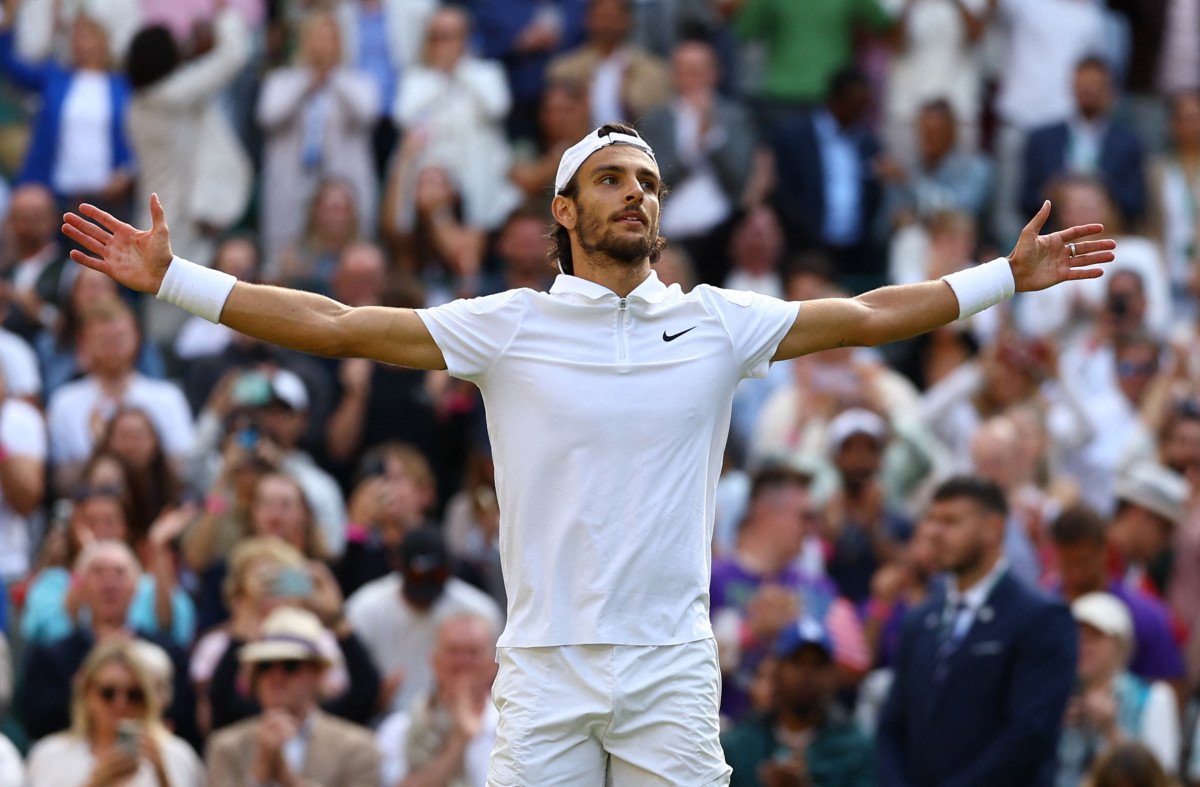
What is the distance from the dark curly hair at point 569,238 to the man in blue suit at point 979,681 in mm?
2956

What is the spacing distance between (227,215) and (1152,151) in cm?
677

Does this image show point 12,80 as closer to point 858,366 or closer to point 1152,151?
point 858,366

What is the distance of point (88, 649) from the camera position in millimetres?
10281

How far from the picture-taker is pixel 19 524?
Answer: 11.7 m

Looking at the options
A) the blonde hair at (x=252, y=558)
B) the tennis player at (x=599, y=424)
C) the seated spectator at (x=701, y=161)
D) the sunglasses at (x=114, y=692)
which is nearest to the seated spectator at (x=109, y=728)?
the sunglasses at (x=114, y=692)

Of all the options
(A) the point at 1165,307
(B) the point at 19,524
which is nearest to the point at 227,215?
(B) the point at 19,524

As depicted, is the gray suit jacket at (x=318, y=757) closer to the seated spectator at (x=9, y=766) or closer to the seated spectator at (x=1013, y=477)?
the seated spectator at (x=9, y=766)

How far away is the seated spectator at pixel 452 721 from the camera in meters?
9.59

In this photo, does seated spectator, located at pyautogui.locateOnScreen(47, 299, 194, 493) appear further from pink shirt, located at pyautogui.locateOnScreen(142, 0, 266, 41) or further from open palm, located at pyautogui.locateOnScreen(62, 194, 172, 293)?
open palm, located at pyautogui.locateOnScreen(62, 194, 172, 293)

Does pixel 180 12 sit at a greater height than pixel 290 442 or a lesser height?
greater

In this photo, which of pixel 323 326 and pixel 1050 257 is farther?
pixel 1050 257

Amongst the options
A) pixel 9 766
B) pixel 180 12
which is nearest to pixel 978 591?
pixel 9 766

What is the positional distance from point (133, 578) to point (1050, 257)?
16.4ft

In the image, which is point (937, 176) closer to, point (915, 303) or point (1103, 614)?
point (1103, 614)
